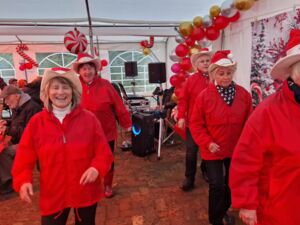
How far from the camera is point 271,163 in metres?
1.24

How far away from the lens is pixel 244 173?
124 cm

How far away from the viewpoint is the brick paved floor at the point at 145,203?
2.54 meters

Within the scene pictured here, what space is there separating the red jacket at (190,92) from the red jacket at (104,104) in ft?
2.03

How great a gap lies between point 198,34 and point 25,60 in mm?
6323

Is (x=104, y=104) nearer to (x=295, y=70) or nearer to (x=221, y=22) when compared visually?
(x=295, y=70)

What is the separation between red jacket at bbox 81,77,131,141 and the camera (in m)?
2.51

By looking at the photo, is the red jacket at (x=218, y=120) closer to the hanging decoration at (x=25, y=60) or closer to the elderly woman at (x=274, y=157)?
the elderly woman at (x=274, y=157)

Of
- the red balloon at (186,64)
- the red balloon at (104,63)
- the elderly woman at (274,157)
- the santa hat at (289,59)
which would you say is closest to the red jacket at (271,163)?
the elderly woman at (274,157)

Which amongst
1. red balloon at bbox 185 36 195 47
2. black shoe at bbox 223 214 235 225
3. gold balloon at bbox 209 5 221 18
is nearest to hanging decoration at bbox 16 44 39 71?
red balloon at bbox 185 36 195 47

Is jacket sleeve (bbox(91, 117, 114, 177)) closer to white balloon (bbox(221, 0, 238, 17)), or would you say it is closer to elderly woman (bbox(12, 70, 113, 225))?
elderly woman (bbox(12, 70, 113, 225))

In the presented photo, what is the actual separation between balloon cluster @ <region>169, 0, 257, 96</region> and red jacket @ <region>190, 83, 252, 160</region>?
5.63 feet

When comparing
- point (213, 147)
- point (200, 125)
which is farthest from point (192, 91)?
point (213, 147)

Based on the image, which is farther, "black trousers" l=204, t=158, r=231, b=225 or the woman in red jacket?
the woman in red jacket

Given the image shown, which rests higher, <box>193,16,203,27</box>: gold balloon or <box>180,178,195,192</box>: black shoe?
<box>193,16,203,27</box>: gold balloon
